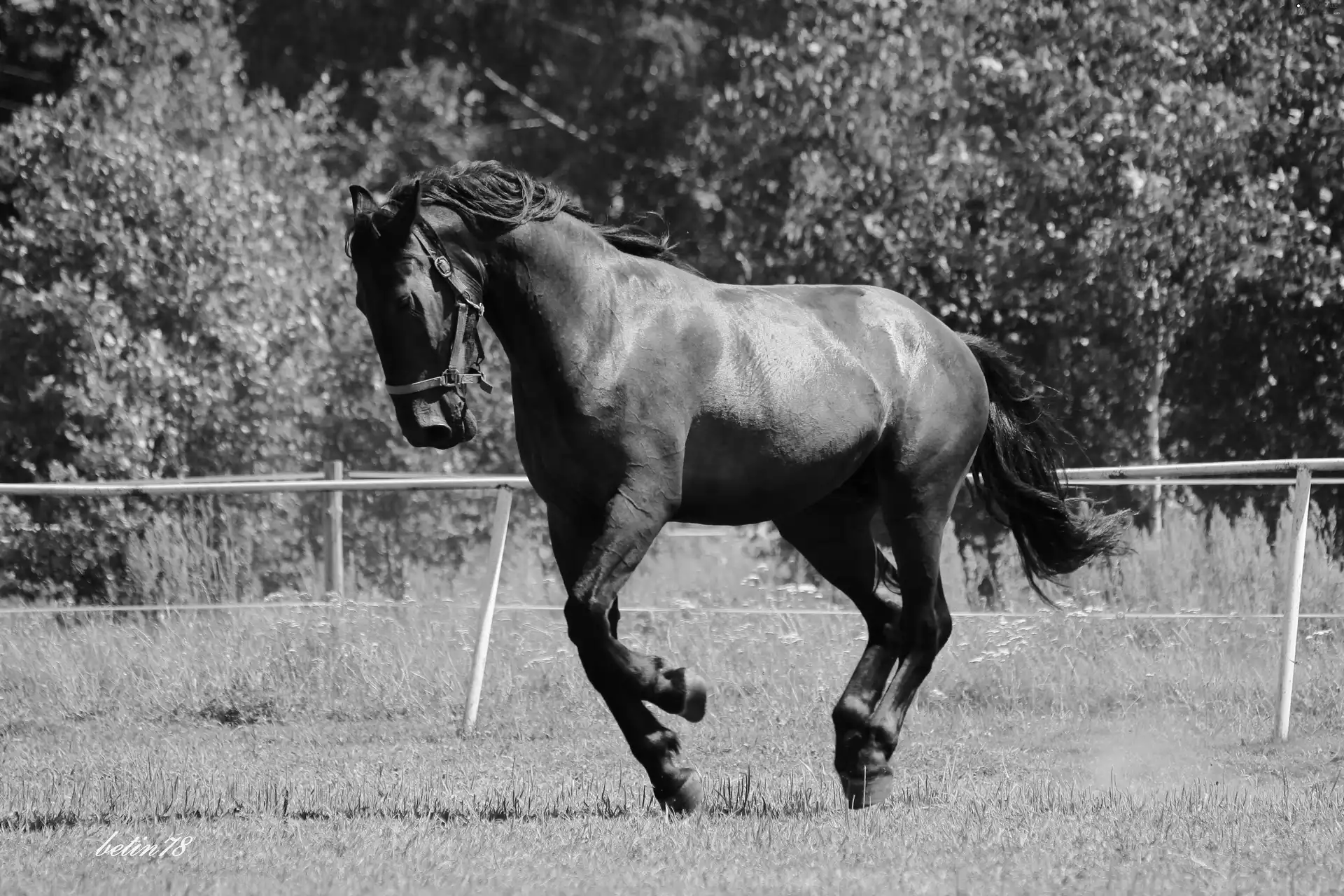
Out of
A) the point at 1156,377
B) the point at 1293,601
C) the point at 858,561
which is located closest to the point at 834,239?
the point at 1156,377


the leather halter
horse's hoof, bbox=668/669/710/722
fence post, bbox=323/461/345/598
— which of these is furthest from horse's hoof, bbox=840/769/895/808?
fence post, bbox=323/461/345/598

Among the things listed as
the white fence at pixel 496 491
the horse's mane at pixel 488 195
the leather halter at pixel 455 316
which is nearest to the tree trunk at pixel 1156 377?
the white fence at pixel 496 491

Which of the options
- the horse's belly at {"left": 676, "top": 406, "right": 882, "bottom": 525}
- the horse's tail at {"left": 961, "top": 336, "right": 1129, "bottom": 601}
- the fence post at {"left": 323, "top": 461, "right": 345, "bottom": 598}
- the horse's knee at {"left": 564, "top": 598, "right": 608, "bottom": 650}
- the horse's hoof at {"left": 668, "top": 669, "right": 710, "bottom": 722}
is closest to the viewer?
the horse's knee at {"left": 564, "top": 598, "right": 608, "bottom": 650}

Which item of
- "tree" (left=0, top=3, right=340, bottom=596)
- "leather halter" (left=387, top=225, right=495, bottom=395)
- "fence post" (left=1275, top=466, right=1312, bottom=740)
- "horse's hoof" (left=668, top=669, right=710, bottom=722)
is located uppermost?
"leather halter" (left=387, top=225, right=495, bottom=395)

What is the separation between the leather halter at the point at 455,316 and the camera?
5180 mm

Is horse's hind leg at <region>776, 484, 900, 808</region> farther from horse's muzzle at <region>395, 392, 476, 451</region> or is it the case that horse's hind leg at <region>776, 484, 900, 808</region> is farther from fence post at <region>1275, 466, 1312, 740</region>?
fence post at <region>1275, 466, 1312, 740</region>

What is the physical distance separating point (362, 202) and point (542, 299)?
669 millimetres

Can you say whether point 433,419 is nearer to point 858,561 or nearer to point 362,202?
point 362,202

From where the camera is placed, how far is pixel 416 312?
16.9 ft

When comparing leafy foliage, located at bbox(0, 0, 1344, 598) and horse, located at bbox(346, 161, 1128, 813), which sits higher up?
horse, located at bbox(346, 161, 1128, 813)

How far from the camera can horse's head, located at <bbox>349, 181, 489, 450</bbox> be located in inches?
203

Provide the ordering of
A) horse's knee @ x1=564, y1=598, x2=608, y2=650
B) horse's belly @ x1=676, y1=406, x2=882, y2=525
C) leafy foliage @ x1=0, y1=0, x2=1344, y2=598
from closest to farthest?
horse's knee @ x1=564, y1=598, x2=608, y2=650 → horse's belly @ x1=676, y1=406, x2=882, y2=525 → leafy foliage @ x1=0, y1=0, x2=1344, y2=598

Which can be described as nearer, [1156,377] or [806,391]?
[806,391]

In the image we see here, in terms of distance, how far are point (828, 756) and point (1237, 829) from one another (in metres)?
2.67
